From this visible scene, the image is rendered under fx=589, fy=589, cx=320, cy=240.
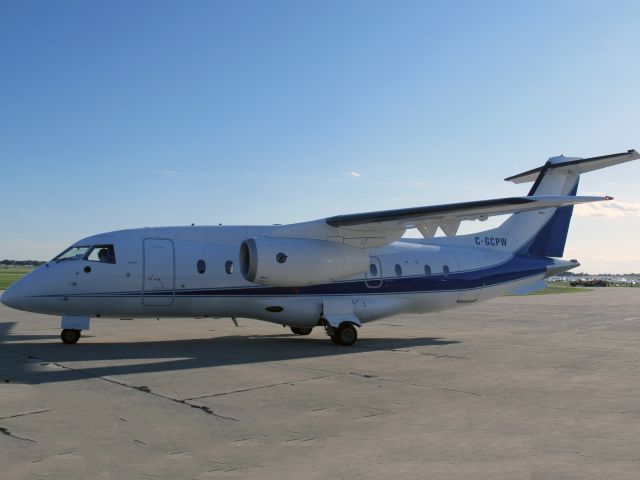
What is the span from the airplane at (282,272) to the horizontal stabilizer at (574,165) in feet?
0.26

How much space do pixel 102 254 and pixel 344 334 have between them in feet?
21.1

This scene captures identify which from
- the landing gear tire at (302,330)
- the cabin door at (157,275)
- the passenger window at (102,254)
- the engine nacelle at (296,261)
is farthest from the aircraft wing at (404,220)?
the passenger window at (102,254)

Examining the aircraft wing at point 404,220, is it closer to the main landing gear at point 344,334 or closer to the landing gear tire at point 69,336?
the main landing gear at point 344,334

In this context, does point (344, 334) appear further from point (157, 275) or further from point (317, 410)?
point (317, 410)

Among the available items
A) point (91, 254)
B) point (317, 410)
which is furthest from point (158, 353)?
point (317, 410)

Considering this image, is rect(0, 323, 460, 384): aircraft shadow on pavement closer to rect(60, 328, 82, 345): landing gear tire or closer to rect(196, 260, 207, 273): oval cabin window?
rect(60, 328, 82, 345): landing gear tire

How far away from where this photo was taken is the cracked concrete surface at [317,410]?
17.7 feet

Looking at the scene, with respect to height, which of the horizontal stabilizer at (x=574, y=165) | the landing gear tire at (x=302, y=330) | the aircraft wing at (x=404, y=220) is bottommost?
the landing gear tire at (x=302, y=330)

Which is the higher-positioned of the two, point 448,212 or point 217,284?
point 448,212

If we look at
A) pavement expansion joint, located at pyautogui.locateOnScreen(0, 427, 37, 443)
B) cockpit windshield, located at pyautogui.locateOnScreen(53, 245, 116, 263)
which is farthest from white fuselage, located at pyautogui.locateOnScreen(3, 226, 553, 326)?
pavement expansion joint, located at pyautogui.locateOnScreen(0, 427, 37, 443)

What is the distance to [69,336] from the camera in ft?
47.3

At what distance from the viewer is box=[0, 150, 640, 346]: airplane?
46.5 ft

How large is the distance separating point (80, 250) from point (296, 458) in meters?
10.9

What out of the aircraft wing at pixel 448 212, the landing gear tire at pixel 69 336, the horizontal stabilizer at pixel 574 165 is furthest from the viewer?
the horizontal stabilizer at pixel 574 165
